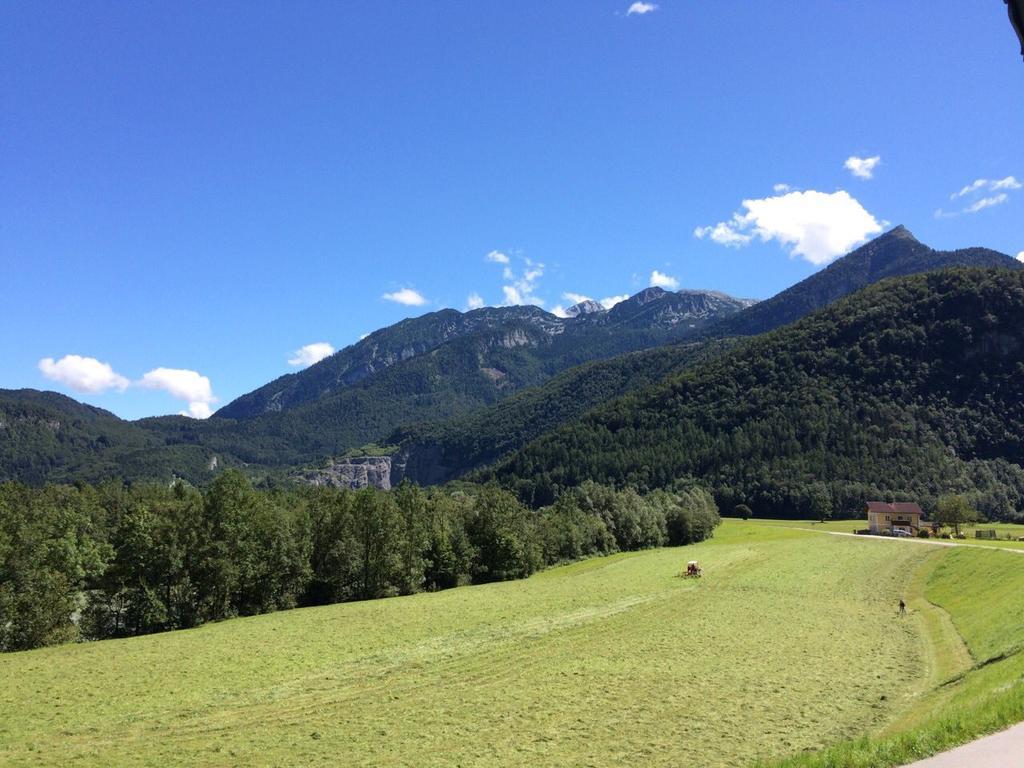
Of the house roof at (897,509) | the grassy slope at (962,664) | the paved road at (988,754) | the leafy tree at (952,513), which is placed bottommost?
the leafy tree at (952,513)

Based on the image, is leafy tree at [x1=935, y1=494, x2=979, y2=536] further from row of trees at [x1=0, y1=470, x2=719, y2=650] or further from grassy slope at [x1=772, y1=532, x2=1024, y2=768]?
row of trees at [x1=0, y1=470, x2=719, y2=650]

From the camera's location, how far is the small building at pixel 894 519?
106250 millimetres

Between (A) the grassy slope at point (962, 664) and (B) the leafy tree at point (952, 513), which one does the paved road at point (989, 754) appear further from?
(B) the leafy tree at point (952, 513)

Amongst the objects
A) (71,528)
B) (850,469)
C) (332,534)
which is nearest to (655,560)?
(332,534)

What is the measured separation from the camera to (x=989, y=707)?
54.9ft

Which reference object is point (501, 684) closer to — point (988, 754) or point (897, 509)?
point (988, 754)

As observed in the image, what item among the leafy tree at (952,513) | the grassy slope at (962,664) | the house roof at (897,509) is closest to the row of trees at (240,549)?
the house roof at (897,509)

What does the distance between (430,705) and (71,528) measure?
176 feet

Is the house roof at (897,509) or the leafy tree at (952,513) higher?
the house roof at (897,509)

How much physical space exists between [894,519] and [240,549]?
10933 cm

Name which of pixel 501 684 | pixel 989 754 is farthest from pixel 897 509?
pixel 989 754

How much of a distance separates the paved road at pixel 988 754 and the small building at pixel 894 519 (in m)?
107

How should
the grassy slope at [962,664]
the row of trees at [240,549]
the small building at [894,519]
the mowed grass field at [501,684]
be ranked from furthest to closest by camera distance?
the small building at [894,519]
the row of trees at [240,549]
the mowed grass field at [501,684]
the grassy slope at [962,664]

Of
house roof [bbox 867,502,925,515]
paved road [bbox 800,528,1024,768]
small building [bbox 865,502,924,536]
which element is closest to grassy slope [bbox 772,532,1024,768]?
paved road [bbox 800,528,1024,768]
